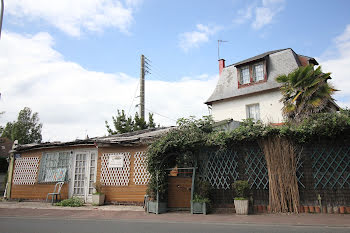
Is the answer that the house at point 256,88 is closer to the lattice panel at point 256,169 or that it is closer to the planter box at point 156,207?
the lattice panel at point 256,169

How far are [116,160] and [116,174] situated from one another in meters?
0.56

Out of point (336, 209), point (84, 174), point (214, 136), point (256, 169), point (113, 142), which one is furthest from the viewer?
point (84, 174)

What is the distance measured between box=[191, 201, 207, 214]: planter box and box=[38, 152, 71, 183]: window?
6.38m

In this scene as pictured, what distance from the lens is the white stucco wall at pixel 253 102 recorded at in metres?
14.8

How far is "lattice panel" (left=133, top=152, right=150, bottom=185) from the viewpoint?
988cm

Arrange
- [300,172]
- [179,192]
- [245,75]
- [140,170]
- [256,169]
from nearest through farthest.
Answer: [300,172] < [256,169] < [179,192] < [140,170] < [245,75]

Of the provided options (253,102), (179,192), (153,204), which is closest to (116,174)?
(153,204)

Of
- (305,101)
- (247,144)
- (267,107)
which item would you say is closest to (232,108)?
(267,107)

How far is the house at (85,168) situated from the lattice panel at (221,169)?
2122mm

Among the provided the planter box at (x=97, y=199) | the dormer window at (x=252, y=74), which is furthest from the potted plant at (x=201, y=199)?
the dormer window at (x=252, y=74)

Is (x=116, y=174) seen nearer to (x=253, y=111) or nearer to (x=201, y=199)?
(x=201, y=199)

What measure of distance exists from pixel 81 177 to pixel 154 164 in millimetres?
4560

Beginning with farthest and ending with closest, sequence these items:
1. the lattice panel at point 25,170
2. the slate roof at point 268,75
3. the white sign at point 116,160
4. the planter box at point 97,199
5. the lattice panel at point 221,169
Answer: the slate roof at point 268,75 → the lattice panel at point 25,170 → the white sign at point 116,160 → the planter box at point 97,199 → the lattice panel at point 221,169

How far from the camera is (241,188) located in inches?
283
